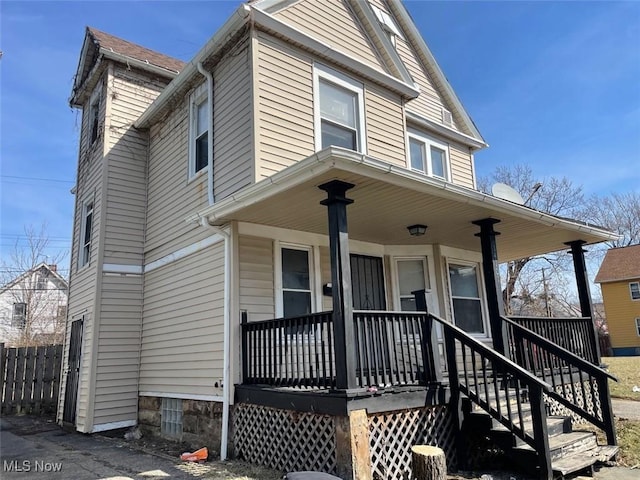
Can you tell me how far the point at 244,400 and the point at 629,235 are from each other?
3988 centimetres

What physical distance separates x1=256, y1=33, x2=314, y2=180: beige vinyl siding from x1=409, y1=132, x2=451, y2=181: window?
3279 millimetres

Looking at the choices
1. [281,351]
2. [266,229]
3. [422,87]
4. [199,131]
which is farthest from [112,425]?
[422,87]

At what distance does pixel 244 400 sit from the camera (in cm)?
610

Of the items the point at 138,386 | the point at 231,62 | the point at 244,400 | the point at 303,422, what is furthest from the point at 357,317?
the point at 138,386

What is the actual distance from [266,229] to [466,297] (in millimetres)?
4657

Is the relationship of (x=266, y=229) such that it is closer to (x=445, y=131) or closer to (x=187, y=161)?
(x=187, y=161)

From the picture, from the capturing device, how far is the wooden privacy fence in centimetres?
1143

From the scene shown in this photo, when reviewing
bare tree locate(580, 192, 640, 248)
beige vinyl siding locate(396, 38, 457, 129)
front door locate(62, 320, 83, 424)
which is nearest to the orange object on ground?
front door locate(62, 320, 83, 424)

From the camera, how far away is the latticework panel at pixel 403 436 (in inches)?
195

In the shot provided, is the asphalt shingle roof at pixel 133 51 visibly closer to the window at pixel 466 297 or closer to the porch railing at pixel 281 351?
the porch railing at pixel 281 351

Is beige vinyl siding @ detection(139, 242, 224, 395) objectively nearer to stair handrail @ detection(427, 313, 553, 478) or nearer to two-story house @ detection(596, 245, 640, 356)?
stair handrail @ detection(427, 313, 553, 478)

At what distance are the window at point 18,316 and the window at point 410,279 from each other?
25468mm

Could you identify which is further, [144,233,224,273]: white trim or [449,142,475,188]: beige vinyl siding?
[449,142,475,188]: beige vinyl siding

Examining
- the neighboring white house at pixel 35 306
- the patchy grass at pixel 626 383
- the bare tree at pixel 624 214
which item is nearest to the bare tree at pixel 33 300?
the neighboring white house at pixel 35 306
